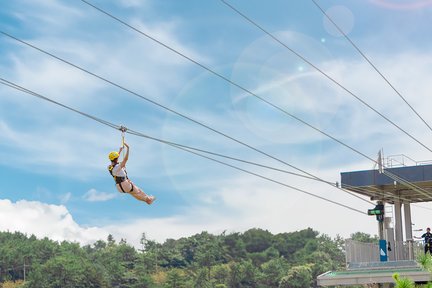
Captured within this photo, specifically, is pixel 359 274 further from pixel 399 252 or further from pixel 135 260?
pixel 135 260

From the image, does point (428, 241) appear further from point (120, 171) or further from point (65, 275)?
point (65, 275)

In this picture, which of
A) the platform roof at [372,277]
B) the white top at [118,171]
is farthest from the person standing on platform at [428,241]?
the white top at [118,171]

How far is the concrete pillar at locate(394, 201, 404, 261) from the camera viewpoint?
120 ft

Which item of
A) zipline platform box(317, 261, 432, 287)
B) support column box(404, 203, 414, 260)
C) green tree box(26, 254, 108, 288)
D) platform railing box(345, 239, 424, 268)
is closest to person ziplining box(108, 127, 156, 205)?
zipline platform box(317, 261, 432, 287)

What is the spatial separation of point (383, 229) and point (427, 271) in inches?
377

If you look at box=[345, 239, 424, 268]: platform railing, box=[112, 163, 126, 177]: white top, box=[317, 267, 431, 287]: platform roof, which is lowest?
box=[317, 267, 431, 287]: platform roof

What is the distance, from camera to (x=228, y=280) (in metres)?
150

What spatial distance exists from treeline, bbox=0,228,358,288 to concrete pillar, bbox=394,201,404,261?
107 m

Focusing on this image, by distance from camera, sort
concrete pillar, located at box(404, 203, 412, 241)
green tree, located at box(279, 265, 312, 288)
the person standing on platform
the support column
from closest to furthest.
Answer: the person standing on platform, the support column, concrete pillar, located at box(404, 203, 412, 241), green tree, located at box(279, 265, 312, 288)

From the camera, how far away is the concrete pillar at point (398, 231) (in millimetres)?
36625

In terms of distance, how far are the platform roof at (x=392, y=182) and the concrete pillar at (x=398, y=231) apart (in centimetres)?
49

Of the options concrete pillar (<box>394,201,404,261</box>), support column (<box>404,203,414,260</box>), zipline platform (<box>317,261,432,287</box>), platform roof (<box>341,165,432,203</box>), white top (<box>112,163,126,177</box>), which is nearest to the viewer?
white top (<box>112,163,126,177</box>)

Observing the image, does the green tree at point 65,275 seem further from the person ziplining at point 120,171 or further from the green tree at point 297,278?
the person ziplining at point 120,171

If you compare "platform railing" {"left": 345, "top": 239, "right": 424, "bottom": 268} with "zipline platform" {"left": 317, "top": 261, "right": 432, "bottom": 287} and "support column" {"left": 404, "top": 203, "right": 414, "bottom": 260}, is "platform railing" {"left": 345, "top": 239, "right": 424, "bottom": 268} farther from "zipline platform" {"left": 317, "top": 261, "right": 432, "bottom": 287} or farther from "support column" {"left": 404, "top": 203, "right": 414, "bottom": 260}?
"zipline platform" {"left": 317, "top": 261, "right": 432, "bottom": 287}
